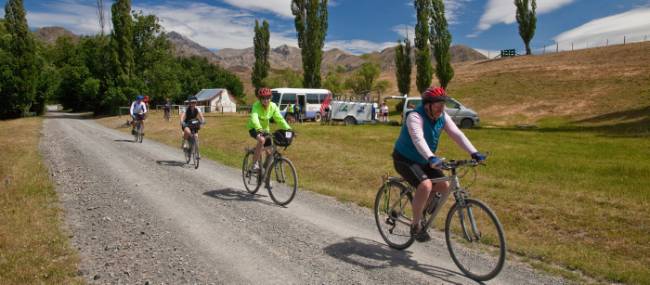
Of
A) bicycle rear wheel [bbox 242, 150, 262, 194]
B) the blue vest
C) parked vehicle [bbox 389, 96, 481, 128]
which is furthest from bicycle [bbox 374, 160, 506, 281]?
parked vehicle [bbox 389, 96, 481, 128]

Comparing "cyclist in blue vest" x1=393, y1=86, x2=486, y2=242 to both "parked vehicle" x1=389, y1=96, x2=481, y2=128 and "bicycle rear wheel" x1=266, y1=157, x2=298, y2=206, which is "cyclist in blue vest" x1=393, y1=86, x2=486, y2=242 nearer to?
"bicycle rear wheel" x1=266, y1=157, x2=298, y2=206

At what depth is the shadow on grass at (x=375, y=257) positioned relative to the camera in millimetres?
4906

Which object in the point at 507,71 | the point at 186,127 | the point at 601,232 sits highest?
the point at 507,71

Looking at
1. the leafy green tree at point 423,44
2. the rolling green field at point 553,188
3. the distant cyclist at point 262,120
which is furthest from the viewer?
the leafy green tree at point 423,44

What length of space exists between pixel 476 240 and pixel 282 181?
4.39 m

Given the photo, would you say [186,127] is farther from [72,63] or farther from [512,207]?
[72,63]

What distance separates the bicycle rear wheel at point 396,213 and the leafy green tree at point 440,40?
4370 centimetres

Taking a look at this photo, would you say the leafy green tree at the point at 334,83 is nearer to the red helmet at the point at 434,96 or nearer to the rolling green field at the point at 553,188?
the rolling green field at the point at 553,188

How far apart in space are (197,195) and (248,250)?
12.2 ft

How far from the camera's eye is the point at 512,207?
8.66m

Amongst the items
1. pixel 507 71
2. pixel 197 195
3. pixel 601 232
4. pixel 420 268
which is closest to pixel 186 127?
pixel 197 195

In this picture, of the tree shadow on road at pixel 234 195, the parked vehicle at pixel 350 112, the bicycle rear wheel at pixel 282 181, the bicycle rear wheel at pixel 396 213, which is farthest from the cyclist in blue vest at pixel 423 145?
the parked vehicle at pixel 350 112

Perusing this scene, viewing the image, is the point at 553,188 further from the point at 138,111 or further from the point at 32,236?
the point at 138,111

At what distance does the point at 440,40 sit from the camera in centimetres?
4688
